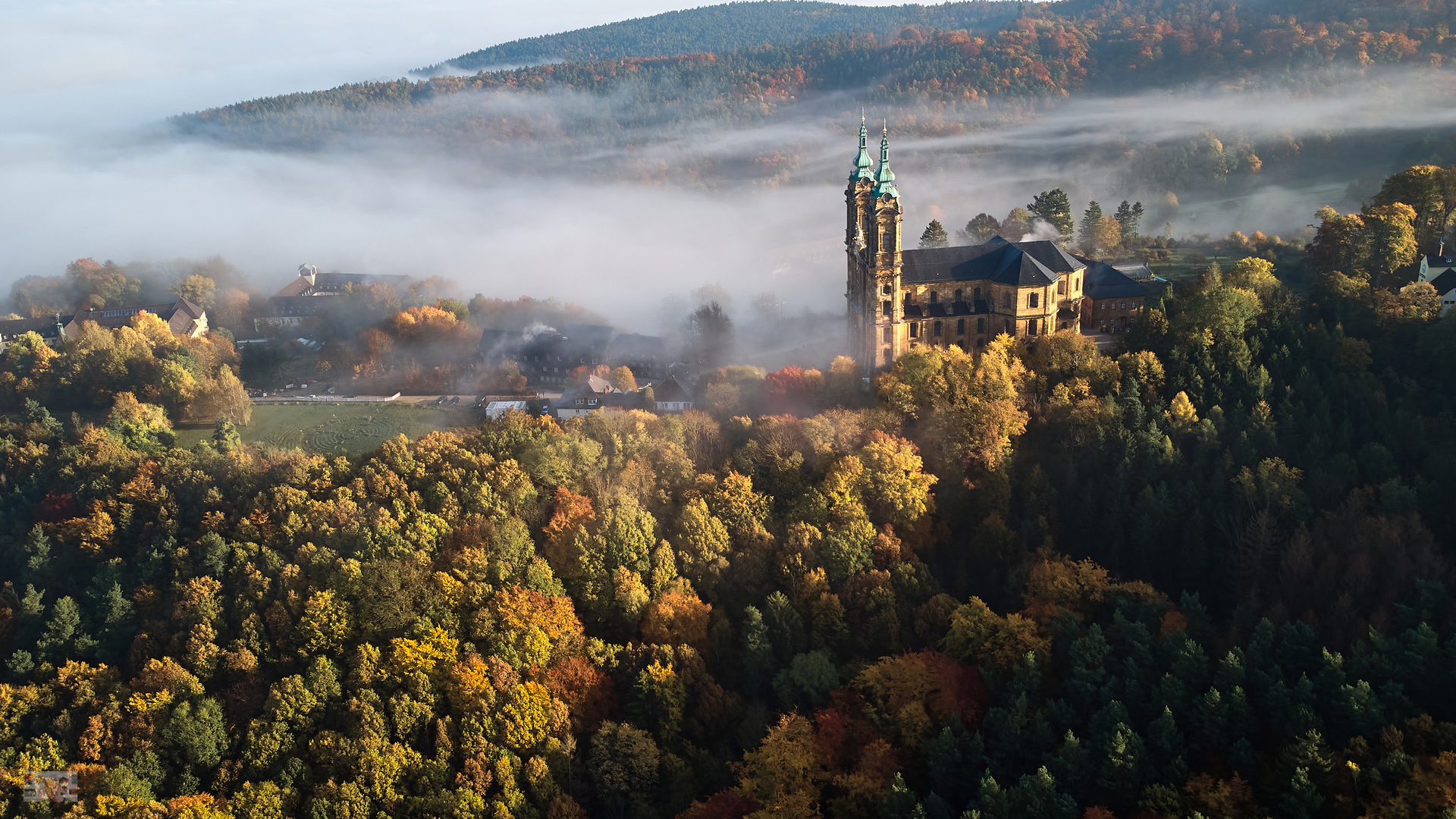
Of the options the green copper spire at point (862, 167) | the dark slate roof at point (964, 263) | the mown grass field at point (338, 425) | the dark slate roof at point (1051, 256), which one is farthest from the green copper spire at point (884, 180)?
the mown grass field at point (338, 425)

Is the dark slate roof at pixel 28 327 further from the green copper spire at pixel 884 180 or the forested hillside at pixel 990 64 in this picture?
the forested hillside at pixel 990 64

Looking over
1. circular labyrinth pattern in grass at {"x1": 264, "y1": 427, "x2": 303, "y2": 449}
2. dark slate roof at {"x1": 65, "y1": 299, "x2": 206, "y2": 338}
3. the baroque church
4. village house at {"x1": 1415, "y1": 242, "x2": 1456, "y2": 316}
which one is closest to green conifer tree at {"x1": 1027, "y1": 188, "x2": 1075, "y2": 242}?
the baroque church

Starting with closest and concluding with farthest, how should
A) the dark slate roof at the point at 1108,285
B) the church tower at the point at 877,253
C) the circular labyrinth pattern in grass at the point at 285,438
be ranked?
the church tower at the point at 877,253, the dark slate roof at the point at 1108,285, the circular labyrinth pattern in grass at the point at 285,438

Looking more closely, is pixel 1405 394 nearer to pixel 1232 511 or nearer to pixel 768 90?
pixel 1232 511

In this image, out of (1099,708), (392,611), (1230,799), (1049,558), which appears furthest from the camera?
(1049,558)

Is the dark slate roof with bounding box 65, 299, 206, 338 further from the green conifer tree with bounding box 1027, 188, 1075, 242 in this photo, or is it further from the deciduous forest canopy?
the green conifer tree with bounding box 1027, 188, 1075, 242

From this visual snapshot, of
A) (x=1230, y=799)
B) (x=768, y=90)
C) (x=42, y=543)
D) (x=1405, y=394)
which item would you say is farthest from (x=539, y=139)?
(x=1230, y=799)
